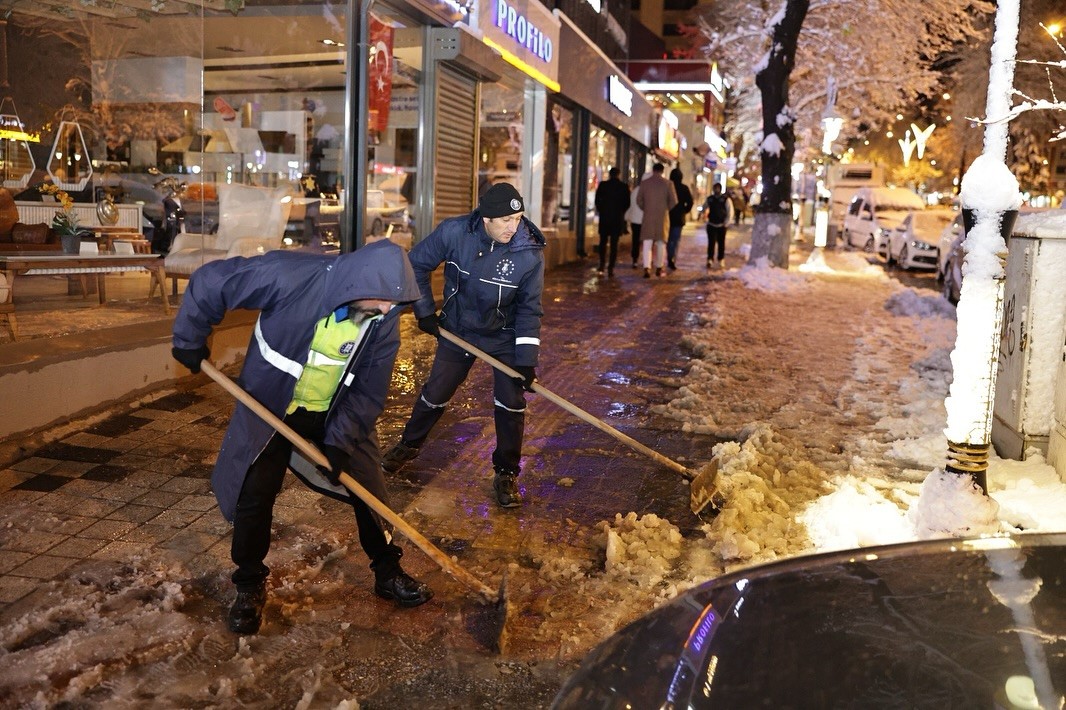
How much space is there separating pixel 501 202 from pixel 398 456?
1779 millimetres

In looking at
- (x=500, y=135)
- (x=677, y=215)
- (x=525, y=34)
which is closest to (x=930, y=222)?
(x=677, y=215)

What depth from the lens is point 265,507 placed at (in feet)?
12.4

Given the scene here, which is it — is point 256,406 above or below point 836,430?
above

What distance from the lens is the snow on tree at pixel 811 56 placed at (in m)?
20.5

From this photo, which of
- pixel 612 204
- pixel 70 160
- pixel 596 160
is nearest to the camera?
pixel 70 160

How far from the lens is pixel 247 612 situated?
3.81m

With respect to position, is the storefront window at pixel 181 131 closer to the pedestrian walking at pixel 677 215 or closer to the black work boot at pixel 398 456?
the black work boot at pixel 398 456

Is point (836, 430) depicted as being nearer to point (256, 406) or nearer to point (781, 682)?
point (256, 406)

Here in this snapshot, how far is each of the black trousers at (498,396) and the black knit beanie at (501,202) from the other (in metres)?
0.85

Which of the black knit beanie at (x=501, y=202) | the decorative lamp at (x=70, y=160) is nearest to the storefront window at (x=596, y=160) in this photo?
the decorative lamp at (x=70, y=160)

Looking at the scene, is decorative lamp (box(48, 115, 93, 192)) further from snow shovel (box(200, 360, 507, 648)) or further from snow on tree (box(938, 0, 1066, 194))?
snow on tree (box(938, 0, 1066, 194))

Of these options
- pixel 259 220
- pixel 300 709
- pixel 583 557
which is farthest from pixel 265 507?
pixel 259 220

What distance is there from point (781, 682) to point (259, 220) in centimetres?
881

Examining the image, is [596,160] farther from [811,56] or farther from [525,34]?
[811,56]
